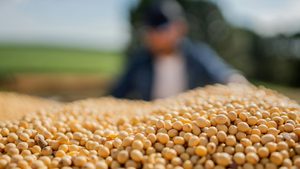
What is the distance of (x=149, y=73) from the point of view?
Result: 13.7 feet

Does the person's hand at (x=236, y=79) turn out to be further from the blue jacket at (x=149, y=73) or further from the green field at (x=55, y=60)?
the green field at (x=55, y=60)

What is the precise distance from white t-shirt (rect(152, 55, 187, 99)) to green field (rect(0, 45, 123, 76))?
10757mm

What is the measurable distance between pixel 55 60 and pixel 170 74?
1656cm

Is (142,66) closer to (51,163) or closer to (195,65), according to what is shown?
(195,65)

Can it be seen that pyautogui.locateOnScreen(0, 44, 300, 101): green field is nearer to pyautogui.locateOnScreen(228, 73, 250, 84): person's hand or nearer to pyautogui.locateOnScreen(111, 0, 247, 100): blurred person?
pyautogui.locateOnScreen(111, 0, 247, 100): blurred person

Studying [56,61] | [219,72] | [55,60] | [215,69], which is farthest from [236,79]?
[55,60]

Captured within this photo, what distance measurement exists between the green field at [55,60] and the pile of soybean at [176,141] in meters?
13.3

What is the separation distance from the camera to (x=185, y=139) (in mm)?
1402

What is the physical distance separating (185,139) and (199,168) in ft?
0.55

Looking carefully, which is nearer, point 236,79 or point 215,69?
point 236,79

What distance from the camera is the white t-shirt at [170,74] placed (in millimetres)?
4145

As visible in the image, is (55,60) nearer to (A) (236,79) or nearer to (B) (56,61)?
(B) (56,61)

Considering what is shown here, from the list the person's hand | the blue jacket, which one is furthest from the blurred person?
the person's hand

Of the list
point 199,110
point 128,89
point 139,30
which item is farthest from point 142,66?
point 139,30
